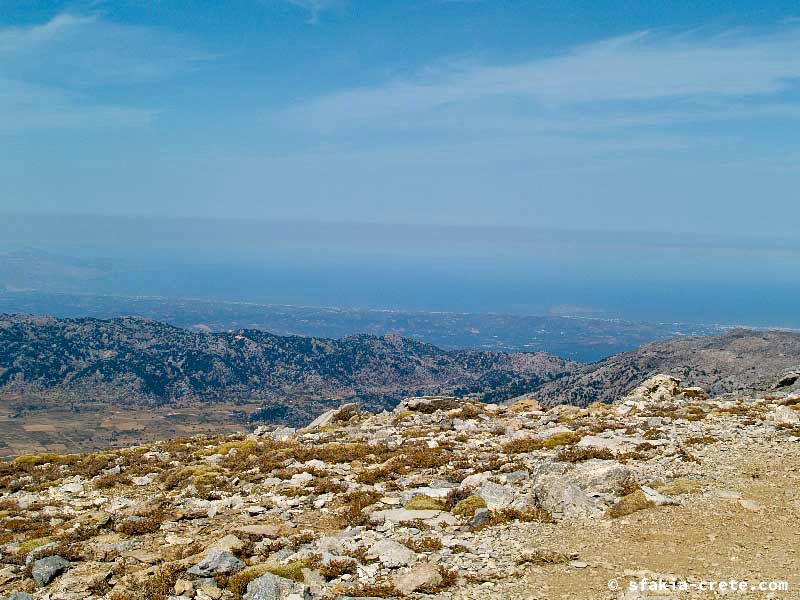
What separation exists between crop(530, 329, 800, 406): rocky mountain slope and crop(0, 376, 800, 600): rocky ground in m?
79.6

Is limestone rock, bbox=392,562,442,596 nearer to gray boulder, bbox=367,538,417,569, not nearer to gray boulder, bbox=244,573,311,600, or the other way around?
gray boulder, bbox=367,538,417,569

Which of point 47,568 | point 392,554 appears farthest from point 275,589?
point 47,568

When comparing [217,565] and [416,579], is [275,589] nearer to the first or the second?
[217,565]

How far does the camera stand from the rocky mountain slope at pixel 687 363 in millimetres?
103562

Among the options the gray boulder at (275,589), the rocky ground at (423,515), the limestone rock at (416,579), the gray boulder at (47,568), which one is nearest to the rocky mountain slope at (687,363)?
the rocky ground at (423,515)

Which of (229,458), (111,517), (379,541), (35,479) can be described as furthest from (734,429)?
(35,479)

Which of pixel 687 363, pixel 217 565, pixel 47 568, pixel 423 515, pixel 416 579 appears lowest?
pixel 687 363

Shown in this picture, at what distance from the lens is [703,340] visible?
154 meters

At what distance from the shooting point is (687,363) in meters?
126

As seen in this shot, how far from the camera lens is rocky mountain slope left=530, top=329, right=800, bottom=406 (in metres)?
104

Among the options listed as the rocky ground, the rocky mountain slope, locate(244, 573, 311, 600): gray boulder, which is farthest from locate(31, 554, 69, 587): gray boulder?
the rocky mountain slope

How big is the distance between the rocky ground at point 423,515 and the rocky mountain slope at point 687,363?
79.6 meters

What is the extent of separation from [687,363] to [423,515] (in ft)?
421

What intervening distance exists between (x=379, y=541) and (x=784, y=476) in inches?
457
